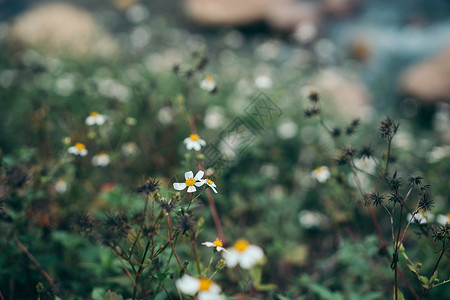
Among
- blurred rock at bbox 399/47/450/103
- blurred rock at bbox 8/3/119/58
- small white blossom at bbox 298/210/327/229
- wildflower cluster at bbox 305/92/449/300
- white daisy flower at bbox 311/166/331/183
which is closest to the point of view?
wildflower cluster at bbox 305/92/449/300

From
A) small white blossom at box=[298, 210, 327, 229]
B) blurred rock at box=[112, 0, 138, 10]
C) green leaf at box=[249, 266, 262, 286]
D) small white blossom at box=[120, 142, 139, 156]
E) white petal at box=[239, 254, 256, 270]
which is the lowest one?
white petal at box=[239, 254, 256, 270]

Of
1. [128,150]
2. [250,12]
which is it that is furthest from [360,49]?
[128,150]

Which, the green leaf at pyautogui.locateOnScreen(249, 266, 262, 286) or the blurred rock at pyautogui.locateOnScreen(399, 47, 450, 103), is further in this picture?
the blurred rock at pyautogui.locateOnScreen(399, 47, 450, 103)

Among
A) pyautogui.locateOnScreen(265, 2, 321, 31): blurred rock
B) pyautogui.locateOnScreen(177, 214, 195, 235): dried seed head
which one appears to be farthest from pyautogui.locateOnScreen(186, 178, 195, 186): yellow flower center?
pyautogui.locateOnScreen(265, 2, 321, 31): blurred rock

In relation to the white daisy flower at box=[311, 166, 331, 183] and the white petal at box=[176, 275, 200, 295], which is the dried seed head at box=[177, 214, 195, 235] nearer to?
the white petal at box=[176, 275, 200, 295]

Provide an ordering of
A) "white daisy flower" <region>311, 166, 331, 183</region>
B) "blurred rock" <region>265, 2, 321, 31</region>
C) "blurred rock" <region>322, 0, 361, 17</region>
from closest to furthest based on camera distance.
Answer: "white daisy flower" <region>311, 166, 331, 183</region>, "blurred rock" <region>265, 2, 321, 31</region>, "blurred rock" <region>322, 0, 361, 17</region>

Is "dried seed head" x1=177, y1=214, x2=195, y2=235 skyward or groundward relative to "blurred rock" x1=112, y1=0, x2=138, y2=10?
groundward

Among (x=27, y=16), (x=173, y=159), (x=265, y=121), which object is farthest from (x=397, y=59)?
(x=27, y=16)
